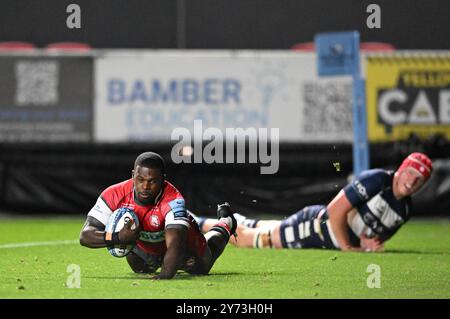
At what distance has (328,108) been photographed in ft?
63.3

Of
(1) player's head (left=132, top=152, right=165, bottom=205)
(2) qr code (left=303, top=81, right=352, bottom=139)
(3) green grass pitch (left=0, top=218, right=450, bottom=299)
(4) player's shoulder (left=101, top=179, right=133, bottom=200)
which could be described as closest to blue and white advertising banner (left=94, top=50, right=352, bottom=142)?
(2) qr code (left=303, top=81, right=352, bottom=139)

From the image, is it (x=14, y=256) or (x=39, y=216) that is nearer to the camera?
(x=14, y=256)

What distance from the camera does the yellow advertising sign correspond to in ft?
64.2

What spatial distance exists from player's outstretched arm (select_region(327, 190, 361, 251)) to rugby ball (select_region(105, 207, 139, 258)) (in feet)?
12.3

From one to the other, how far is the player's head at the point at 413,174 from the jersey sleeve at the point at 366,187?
0.19m

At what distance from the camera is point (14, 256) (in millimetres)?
11703

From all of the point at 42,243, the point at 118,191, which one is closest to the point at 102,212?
the point at 118,191

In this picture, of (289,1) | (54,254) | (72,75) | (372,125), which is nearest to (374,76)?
(372,125)

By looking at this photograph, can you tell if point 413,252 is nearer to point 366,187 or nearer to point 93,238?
point 366,187

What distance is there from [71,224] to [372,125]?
5.78 metres

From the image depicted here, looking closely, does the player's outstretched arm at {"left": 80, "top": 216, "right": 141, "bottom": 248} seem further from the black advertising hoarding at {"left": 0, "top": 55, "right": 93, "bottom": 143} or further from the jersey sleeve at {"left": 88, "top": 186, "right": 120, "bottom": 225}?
the black advertising hoarding at {"left": 0, "top": 55, "right": 93, "bottom": 143}

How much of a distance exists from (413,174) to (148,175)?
4053 millimetres
